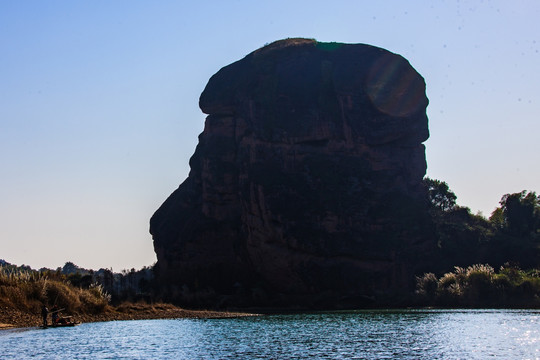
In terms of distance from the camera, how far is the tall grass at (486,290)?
258ft

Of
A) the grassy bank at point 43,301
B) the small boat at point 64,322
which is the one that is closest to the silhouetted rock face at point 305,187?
the grassy bank at point 43,301

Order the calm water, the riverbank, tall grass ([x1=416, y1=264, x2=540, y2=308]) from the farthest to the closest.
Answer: tall grass ([x1=416, y1=264, x2=540, y2=308]), the riverbank, the calm water

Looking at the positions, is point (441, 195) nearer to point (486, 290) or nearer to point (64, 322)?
point (486, 290)

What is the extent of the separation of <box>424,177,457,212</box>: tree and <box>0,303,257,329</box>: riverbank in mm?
77645

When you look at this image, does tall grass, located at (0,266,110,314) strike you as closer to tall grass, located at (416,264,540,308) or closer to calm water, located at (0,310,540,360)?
calm water, located at (0,310,540,360)

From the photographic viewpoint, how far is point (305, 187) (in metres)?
99.9

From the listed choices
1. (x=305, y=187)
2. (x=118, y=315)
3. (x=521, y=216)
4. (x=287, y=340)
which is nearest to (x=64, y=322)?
(x=118, y=315)

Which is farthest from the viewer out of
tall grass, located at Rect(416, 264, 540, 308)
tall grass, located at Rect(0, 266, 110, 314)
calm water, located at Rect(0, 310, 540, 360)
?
tall grass, located at Rect(416, 264, 540, 308)

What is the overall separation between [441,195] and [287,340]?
10423cm

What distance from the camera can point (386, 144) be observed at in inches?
4114

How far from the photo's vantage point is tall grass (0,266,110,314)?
49219 millimetres

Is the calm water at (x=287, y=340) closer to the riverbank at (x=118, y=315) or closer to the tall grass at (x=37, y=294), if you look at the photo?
the riverbank at (x=118, y=315)

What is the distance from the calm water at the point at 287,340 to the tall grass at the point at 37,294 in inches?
134

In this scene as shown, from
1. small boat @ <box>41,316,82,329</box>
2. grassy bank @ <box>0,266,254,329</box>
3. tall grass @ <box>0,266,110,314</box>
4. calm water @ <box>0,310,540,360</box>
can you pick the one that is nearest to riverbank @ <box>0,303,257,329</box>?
grassy bank @ <box>0,266,254,329</box>
